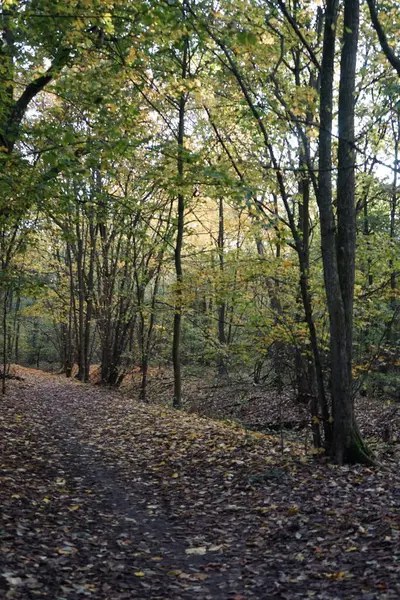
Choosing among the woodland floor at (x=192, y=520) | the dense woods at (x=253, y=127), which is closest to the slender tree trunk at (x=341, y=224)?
the dense woods at (x=253, y=127)

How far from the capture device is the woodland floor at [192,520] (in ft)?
14.0

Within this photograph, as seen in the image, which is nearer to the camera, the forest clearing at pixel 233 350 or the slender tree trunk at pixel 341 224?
the forest clearing at pixel 233 350

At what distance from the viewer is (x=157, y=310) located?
A: 16516 mm

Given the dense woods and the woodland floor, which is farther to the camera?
the dense woods

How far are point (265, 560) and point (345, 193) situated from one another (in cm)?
553

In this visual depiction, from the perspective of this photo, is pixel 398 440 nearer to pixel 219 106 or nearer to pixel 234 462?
pixel 234 462

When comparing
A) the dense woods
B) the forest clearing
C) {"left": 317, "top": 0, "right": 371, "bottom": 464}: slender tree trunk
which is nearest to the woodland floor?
the forest clearing

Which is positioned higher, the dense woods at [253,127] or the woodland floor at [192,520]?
the dense woods at [253,127]

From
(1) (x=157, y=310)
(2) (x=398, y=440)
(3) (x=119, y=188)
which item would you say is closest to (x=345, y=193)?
(2) (x=398, y=440)

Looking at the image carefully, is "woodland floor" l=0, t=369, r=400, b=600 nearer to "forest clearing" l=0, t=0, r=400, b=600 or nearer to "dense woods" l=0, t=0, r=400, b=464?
"forest clearing" l=0, t=0, r=400, b=600

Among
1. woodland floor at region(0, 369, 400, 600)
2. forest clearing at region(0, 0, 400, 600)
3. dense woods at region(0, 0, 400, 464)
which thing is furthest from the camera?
dense woods at region(0, 0, 400, 464)

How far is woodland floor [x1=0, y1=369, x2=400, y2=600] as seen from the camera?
4.26 metres

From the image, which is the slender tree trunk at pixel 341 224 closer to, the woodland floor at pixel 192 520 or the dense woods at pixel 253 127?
the dense woods at pixel 253 127

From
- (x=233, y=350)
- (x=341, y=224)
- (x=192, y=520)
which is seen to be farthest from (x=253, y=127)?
(x=192, y=520)
